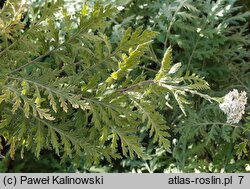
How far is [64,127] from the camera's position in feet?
6.04

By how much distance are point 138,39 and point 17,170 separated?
4.48 feet

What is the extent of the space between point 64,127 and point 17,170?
102 cm

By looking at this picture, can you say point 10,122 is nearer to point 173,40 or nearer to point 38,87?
point 38,87

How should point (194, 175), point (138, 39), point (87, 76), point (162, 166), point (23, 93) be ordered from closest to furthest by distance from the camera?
point (23, 93) → point (138, 39) → point (87, 76) → point (194, 175) → point (162, 166)

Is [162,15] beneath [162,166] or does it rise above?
above

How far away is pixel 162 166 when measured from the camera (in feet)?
8.45

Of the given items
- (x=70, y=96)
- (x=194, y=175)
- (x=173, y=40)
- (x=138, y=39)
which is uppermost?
(x=173, y=40)

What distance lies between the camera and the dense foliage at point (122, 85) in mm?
1691

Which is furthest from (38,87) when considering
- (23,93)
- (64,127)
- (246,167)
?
(246,167)

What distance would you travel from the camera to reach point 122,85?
1724 millimetres

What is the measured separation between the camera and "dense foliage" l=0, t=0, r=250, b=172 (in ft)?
5.55

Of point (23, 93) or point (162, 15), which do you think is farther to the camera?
point (162, 15)

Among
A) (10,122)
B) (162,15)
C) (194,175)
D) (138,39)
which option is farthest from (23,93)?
(162,15)

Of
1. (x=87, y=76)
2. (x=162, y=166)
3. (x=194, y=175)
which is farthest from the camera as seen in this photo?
(x=162, y=166)
